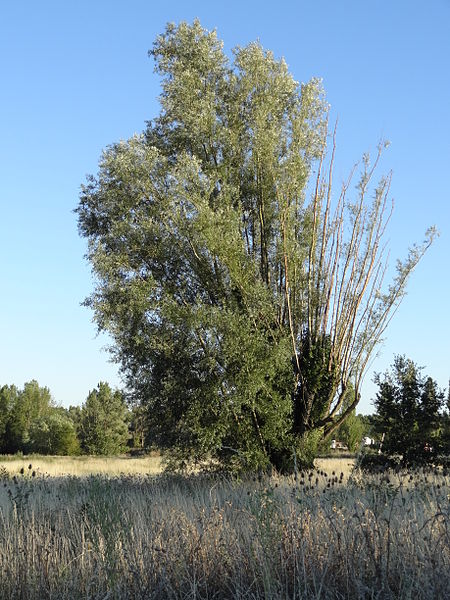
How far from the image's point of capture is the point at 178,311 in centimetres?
1667

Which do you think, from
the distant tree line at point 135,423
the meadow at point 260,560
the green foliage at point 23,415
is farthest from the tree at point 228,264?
the green foliage at point 23,415

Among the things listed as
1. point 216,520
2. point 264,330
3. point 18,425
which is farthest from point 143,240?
point 18,425

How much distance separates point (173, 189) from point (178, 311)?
3.45 meters

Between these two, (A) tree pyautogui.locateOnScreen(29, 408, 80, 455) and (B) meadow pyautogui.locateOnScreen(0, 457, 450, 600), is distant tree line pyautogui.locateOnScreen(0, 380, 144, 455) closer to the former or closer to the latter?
(A) tree pyautogui.locateOnScreen(29, 408, 80, 455)

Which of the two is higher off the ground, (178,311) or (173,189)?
(173,189)

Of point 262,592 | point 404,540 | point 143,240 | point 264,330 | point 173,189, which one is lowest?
point 262,592

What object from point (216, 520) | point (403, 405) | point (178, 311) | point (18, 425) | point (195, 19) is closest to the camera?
point (216, 520)

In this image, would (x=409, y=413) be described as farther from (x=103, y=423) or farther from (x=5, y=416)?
(x=5, y=416)

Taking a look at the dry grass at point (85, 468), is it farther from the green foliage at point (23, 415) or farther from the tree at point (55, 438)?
the green foliage at point (23, 415)

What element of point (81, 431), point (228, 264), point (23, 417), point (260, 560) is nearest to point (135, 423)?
point (228, 264)

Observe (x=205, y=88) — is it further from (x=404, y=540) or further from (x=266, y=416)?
(x=404, y=540)

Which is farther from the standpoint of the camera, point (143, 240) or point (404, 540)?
point (143, 240)

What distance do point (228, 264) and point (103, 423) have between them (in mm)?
42444

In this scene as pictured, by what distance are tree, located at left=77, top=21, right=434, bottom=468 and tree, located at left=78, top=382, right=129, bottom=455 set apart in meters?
38.2
